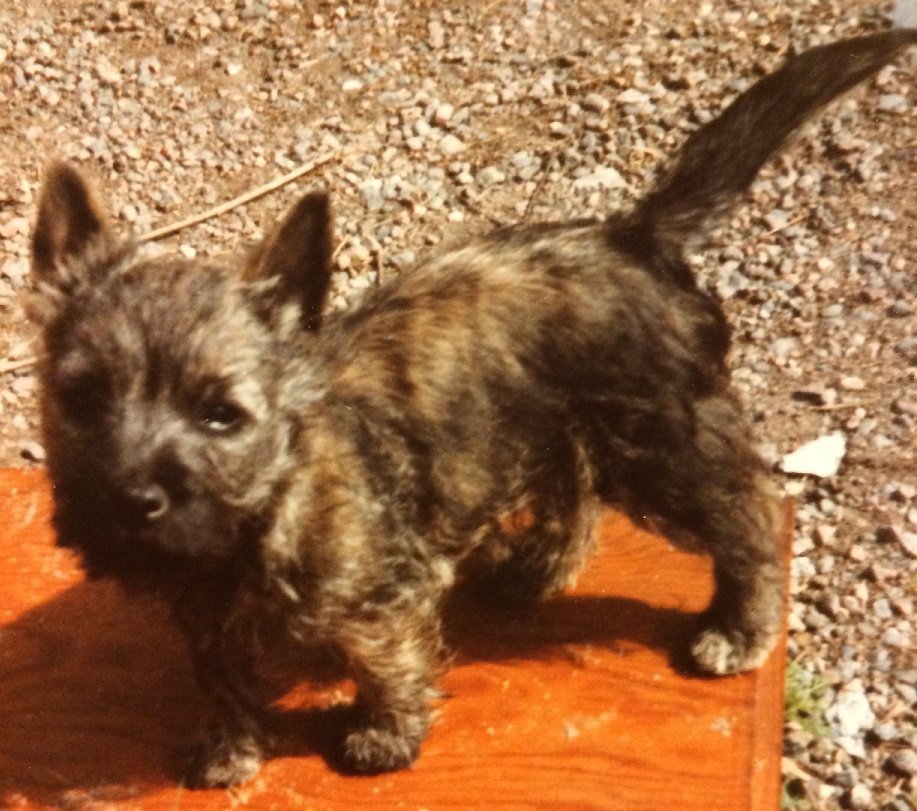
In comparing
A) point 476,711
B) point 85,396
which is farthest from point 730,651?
point 85,396

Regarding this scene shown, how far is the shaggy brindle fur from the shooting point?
240 cm

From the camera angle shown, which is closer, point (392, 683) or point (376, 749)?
point (392, 683)

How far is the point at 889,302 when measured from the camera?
464cm

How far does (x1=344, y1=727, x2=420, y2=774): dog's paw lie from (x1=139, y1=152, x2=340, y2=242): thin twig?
2881 millimetres

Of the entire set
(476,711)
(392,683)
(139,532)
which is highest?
(139,532)

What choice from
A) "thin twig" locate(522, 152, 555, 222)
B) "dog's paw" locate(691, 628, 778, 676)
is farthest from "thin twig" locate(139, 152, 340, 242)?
"dog's paw" locate(691, 628, 778, 676)

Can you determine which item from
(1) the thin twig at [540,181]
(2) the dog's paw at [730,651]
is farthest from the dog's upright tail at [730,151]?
(1) the thin twig at [540,181]

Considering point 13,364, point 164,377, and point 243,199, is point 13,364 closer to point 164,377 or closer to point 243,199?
point 243,199

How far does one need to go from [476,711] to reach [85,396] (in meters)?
1.50

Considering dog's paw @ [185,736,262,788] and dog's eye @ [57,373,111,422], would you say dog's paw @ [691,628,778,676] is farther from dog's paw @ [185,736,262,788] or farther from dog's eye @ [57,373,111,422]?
dog's eye @ [57,373,111,422]

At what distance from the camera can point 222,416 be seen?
8.04 feet

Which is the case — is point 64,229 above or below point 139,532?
above

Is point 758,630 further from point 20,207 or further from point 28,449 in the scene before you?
point 20,207

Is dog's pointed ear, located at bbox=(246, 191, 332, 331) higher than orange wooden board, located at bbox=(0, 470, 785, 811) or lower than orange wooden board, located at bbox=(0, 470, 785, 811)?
higher
